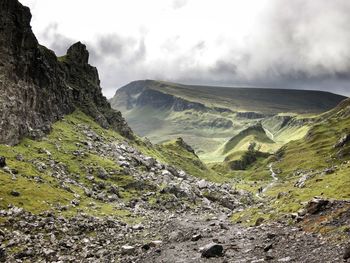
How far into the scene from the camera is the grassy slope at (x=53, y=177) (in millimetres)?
65875

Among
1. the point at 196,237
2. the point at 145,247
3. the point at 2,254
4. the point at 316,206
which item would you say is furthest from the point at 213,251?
the point at 2,254

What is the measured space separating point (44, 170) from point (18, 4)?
6207 cm

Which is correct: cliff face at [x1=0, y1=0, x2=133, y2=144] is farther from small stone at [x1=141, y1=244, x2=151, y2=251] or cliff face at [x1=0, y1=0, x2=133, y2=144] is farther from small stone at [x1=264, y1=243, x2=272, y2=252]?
small stone at [x1=264, y1=243, x2=272, y2=252]

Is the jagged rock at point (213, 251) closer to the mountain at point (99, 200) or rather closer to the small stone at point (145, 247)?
the mountain at point (99, 200)

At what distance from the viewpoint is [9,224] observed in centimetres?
5091

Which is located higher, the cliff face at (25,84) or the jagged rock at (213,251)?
the cliff face at (25,84)

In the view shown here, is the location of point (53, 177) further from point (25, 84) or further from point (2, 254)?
point (2, 254)

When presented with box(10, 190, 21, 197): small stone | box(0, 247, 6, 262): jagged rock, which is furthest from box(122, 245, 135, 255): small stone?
box(10, 190, 21, 197): small stone

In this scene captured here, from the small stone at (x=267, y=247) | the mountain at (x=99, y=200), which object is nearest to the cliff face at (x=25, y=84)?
the mountain at (x=99, y=200)

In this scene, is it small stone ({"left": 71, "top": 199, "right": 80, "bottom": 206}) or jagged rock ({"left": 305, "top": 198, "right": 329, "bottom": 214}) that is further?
small stone ({"left": 71, "top": 199, "right": 80, "bottom": 206})

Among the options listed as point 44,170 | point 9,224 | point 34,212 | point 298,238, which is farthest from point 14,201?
point 298,238

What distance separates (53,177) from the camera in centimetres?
8869

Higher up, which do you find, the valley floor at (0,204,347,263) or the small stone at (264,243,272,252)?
the small stone at (264,243,272,252)

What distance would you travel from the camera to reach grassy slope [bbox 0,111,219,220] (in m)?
65.9
